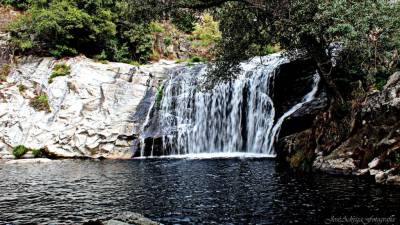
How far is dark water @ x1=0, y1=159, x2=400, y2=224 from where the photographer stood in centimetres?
1109

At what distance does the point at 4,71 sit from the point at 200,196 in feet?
94.3

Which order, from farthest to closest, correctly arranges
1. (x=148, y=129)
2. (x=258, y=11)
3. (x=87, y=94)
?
(x=87, y=94) < (x=148, y=129) < (x=258, y=11)

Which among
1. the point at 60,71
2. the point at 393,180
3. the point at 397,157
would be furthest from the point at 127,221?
the point at 60,71

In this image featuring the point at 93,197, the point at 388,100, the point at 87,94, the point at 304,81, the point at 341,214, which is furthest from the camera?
the point at 87,94

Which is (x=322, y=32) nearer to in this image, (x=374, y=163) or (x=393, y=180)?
(x=374, y=163)

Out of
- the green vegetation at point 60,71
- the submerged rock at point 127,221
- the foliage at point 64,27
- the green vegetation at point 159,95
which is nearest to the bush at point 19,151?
the green vegetation at point 60,71

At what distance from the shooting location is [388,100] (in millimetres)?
16859

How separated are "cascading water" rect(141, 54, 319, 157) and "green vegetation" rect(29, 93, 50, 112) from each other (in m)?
9.40

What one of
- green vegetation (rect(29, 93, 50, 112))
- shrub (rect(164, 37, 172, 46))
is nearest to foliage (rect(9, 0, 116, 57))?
green vegetation (rect(29, 93, 50, 112))

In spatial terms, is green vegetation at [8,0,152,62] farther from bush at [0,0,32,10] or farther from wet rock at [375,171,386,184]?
wet rock at [375,171,386,184]

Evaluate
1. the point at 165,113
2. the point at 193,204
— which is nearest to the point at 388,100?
the point at 193,204

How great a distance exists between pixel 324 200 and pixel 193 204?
4.02 metres

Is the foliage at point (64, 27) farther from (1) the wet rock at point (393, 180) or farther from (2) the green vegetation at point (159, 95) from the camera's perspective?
(1) the wet rock at point (393, 180)

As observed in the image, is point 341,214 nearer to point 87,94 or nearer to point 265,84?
point 265,84
